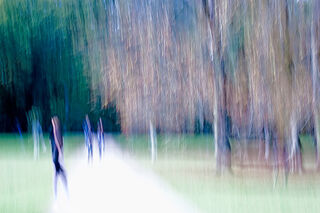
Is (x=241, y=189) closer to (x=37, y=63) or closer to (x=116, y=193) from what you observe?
(x=116, y=193)

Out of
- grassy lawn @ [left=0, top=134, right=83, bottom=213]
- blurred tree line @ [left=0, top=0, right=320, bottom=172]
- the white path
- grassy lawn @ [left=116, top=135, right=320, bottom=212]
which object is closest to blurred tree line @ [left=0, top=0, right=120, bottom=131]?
grassy lawn @ [left=0, top=134, right=83, bottom=213]

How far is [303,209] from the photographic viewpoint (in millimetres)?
8891

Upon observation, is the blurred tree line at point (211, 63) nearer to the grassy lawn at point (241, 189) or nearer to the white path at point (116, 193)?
the grassy lawn at point (241, 189)

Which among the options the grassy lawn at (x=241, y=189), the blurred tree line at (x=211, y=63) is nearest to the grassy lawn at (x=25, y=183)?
the grassy lawn at (x=241, y=189)

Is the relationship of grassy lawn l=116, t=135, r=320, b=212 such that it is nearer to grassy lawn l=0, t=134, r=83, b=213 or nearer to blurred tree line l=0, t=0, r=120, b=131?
grassy lawn l=0, t=134, r=83, b=213

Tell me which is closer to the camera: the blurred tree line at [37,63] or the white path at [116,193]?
the white path at [116,193]

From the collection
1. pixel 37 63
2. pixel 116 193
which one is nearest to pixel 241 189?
pixel 116 193

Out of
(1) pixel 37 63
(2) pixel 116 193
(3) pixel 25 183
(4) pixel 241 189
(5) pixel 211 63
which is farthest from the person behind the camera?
(1) pixel 37 63

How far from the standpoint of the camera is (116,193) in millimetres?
10086

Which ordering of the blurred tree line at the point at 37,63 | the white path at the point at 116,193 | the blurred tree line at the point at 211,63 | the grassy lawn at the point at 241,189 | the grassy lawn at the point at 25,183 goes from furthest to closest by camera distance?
1. the blurred tree line at the point at 37,63
2. the blurred tree line at the point at 211,63
3. the grassy lawn at the point at 241,189
4. the grassy lawn at the point at 25,183
5. the white path at the point at 116,193

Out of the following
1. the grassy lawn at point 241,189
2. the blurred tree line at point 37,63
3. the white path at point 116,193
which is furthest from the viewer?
the blurred tree line at point 37,63

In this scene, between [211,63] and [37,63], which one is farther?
[37,63]

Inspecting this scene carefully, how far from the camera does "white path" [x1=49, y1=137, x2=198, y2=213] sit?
27.0 feet

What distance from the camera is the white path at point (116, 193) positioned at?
823 centimetres
